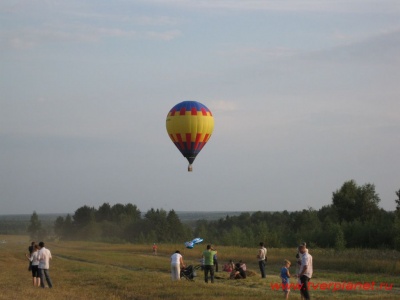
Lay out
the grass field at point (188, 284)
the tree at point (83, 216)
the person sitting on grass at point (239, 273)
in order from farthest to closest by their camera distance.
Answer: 1. the tree at point (83, 216)
2. the person sitting on grass at point (239, 273)
3. the grass field at point (188, 284)

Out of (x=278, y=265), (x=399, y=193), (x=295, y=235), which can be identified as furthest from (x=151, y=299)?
(x=399, y=193)

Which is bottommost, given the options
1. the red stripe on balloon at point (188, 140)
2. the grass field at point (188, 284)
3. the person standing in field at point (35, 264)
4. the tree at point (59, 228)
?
the grass field at point (188, 284)

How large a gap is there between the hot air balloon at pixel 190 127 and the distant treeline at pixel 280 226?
25.3 meters

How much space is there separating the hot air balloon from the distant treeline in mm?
25304

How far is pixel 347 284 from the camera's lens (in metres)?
31.4

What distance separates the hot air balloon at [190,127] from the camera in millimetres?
49344

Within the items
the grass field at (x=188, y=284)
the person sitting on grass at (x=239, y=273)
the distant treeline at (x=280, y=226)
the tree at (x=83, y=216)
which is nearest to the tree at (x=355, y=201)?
the distant treeline at (x=280, y=226)

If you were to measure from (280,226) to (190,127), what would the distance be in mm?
67559

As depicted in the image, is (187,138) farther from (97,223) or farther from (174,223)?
(97,223)

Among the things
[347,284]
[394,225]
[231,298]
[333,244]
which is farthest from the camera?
[333,244]

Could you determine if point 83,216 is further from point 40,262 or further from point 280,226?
point 40,262

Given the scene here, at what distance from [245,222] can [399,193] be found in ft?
249

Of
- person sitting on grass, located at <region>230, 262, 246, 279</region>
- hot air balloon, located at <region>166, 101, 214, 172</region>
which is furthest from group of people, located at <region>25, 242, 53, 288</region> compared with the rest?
hot air balloon, located at <region>166, 101, 214, 172</region>

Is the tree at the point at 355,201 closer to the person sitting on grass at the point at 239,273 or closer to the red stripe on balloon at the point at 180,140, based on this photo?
the red stripe on balloon at the point at 180,140
